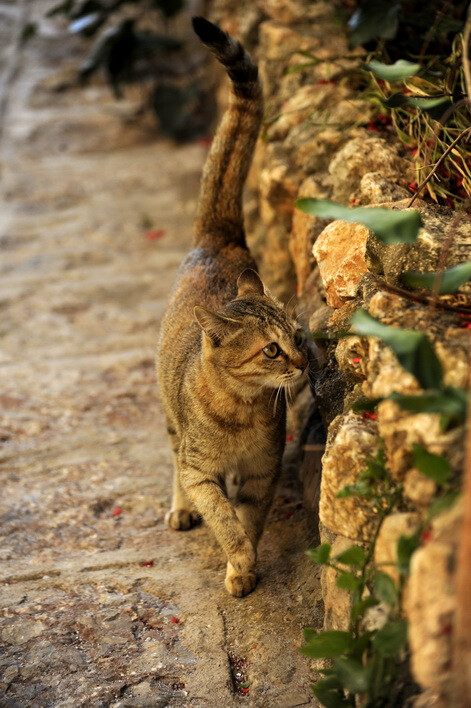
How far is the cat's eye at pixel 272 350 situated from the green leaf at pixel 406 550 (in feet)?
4.10

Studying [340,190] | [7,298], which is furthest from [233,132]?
[7,298]

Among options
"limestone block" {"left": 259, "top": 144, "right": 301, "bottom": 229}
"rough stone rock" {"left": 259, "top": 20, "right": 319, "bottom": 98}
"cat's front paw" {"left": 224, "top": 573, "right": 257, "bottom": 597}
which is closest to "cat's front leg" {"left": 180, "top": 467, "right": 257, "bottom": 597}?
"cat's front paw" {"left": 224, "top": 573, "right": 257, "bottom": 597}

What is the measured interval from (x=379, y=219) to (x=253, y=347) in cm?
101

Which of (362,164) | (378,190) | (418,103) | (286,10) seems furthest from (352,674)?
(286,10)

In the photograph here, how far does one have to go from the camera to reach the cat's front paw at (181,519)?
11.5 feet

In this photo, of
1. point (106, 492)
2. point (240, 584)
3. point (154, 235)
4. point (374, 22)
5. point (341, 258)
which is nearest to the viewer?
point (240, 584)

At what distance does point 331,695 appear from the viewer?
2.14m

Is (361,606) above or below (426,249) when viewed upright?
below

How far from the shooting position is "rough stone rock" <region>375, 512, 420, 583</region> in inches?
76.8

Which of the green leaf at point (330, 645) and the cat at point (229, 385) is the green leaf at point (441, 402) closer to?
the green leaf at point (330, 645)

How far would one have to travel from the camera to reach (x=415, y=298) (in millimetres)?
2318

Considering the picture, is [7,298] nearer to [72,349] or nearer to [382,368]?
[72,349]

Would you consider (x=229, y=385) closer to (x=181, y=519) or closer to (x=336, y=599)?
(x=181, y=519)

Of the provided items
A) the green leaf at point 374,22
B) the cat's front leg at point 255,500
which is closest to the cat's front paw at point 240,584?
the cat's front leg at point 255,500
